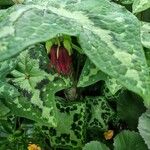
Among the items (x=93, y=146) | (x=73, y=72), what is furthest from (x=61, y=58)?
(x=93, y=146)

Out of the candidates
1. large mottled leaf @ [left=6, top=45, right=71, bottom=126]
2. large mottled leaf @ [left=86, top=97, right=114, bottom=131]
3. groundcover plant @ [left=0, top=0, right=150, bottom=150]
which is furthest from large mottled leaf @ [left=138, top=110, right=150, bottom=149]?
large mottled leaf @ [left=6, top=45, right=71, bottom=126]

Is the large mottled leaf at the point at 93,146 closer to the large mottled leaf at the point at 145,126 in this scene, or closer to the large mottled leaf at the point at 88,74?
the large mottled leaf at the point at 145,126

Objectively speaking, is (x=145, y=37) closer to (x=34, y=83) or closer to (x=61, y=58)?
(x=61, y=58)

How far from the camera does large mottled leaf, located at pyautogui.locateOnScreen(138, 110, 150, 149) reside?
100cm

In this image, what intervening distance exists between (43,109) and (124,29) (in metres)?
0.34

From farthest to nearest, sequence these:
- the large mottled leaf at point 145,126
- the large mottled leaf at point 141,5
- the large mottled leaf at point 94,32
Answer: the large mottled leaf at point 145,126
the large mottled leaf at point 141,5
the large mottled leaf at point 94,32

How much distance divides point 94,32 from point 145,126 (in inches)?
23.5

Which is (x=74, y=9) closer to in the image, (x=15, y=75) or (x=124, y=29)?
(x=124, y=29)

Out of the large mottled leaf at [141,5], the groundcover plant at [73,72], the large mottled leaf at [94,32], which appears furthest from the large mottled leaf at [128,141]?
the large mottled leaf at [94,32]

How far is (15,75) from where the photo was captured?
827mm

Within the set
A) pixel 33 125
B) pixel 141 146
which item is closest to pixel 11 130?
pixel 33 125

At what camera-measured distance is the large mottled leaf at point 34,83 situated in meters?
0.78

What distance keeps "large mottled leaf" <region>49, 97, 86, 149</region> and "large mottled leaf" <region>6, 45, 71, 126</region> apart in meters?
0.21

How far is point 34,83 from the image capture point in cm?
81
